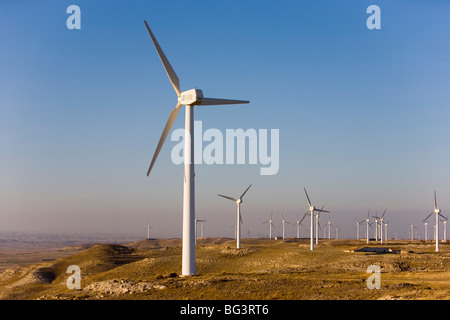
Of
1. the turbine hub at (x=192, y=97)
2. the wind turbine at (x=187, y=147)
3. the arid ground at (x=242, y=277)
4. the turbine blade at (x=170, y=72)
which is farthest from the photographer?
the turbine blade at (x=170, y=72)

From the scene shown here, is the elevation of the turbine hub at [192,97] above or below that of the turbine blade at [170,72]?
below

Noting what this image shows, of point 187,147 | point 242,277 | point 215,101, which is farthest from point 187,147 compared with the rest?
point 242,277

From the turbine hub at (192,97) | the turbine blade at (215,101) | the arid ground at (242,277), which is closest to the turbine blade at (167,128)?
the turbine hub at (192,97)

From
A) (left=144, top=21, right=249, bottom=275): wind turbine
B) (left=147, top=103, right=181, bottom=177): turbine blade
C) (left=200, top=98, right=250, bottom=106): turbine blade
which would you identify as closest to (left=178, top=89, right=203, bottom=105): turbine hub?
(left=144, top=21, right=249, bottom=275): wind turbine

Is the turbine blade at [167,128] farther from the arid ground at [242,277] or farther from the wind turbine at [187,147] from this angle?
the arid ground at [242,277]

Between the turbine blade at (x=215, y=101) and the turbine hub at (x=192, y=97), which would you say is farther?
the turbine blade at (x=215, y=101)
